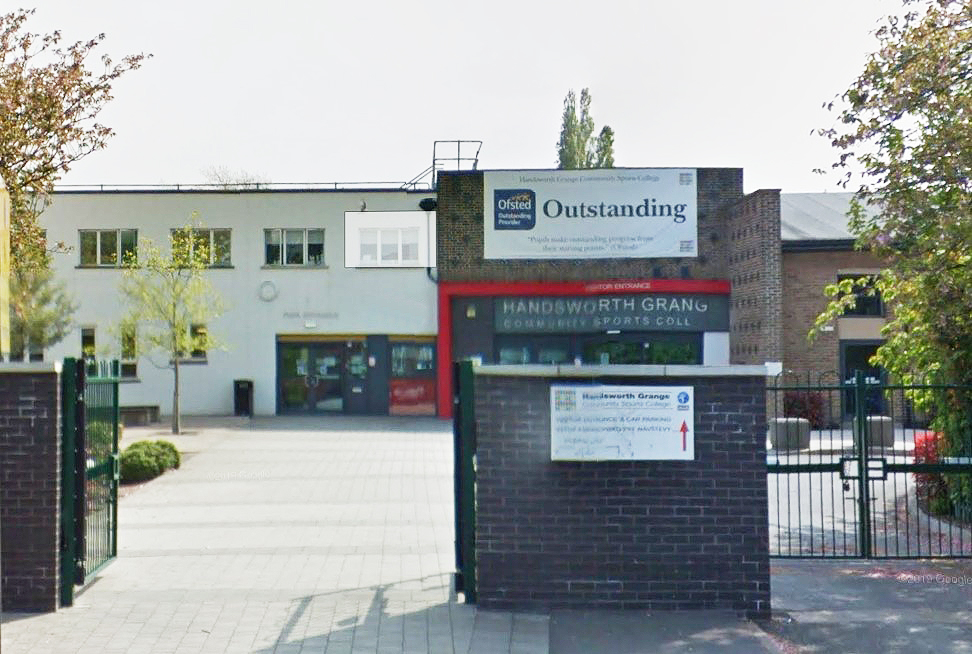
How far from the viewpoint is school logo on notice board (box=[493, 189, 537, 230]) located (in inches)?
1320

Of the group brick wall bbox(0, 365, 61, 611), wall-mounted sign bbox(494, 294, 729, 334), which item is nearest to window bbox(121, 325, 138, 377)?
wall-mounted sign bbox(494, 294, 729, 334)

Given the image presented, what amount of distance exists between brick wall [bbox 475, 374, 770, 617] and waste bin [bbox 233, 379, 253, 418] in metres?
25.5

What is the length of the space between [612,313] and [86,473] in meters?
24.6

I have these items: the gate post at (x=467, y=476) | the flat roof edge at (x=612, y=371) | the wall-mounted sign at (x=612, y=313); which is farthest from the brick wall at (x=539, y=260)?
the flat roof edge at (x=612, y=371)

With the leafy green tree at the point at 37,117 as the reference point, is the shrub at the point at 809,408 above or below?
below

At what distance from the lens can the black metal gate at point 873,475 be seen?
34.4 ft

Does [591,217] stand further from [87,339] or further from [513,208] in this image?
[87,339]

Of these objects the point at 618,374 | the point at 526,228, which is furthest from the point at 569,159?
the point at 618,374

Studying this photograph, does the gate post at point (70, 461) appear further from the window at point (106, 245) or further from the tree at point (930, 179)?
the window at point (106, 245)

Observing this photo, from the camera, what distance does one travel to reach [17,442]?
27.8 feet

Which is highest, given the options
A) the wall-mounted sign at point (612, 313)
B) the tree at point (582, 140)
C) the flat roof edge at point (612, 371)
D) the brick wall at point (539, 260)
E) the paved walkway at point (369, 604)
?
the tree at point (582, 140)

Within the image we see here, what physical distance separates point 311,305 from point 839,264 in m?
15.4

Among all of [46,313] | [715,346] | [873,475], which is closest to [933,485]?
[873,475]

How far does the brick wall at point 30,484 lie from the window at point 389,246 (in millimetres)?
24856
